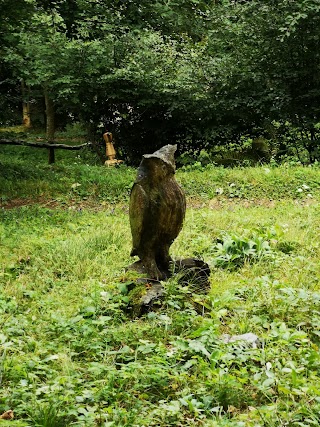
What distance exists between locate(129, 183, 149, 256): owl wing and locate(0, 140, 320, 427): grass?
38cm

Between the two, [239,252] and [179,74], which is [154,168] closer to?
[239,252]

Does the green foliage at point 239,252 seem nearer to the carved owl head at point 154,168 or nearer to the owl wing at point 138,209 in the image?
the owl wing at point 138,209

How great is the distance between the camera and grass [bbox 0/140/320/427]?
107 inches

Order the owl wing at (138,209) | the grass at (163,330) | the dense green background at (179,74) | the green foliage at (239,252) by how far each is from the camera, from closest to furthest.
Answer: the grass at (163,330), the owl wing at (138,209), the green foliage at (239,252), the dense green background at (179,74)

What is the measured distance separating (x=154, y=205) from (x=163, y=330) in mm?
994

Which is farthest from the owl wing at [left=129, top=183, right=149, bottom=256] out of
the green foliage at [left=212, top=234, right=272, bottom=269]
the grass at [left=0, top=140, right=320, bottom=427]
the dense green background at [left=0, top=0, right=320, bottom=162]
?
the dense green background at [left=0, top=0, right=320, bottom=162]

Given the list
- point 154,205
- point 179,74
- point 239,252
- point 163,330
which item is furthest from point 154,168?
point 179,74

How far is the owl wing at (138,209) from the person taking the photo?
13.1ft

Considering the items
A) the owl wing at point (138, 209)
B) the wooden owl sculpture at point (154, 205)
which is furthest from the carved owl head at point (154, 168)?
the owl wing at point (138, 209)

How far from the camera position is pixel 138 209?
4047 mm

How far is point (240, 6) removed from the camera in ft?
39.0

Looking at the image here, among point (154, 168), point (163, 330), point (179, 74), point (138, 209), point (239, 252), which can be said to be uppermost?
point (179, 74)

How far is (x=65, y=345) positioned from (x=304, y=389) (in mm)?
1565

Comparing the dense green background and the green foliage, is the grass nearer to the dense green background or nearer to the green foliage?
the green foliage
